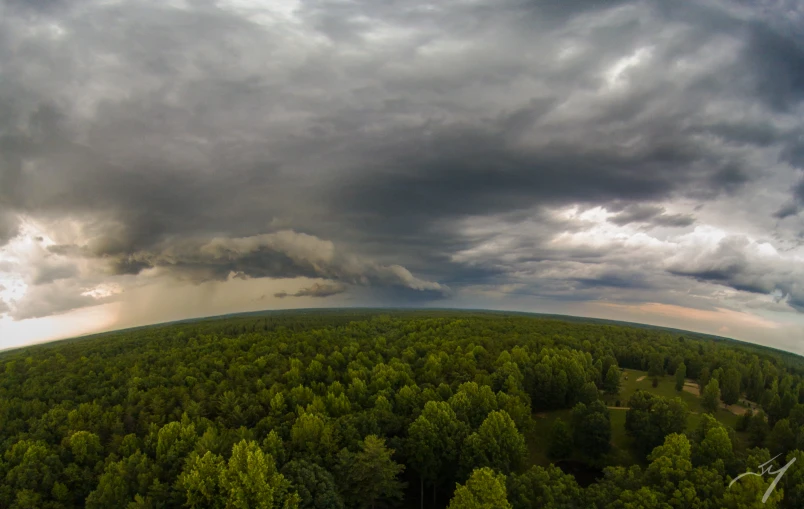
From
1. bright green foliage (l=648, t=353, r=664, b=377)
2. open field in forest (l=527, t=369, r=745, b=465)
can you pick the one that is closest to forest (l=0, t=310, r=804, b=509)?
open field in forest (l=527, t=369, r=745, b=465)

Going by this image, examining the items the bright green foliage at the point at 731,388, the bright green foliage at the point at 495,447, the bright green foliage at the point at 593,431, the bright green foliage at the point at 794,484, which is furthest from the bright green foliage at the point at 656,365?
the bright green foliage at the point at 495,447

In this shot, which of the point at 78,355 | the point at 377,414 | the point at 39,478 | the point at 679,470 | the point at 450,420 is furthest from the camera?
the point at 78,355

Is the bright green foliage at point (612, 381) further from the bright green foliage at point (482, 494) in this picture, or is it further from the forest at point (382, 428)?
the bright green foliage at point (482, 494)

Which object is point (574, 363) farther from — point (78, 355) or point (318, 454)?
point (78, 355)

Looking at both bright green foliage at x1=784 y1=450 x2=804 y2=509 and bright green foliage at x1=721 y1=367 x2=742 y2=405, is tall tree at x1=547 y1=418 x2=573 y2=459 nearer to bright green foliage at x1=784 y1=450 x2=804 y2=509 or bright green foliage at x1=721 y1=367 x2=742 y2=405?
bright green foliage at x1=784 y1=450 x2=804 y2=509

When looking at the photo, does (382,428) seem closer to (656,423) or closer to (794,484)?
(656,423)

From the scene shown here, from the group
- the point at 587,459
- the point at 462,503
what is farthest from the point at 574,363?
the point at 462,503

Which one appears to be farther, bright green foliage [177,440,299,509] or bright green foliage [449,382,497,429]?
bright green foliage [449,382,497,429]
